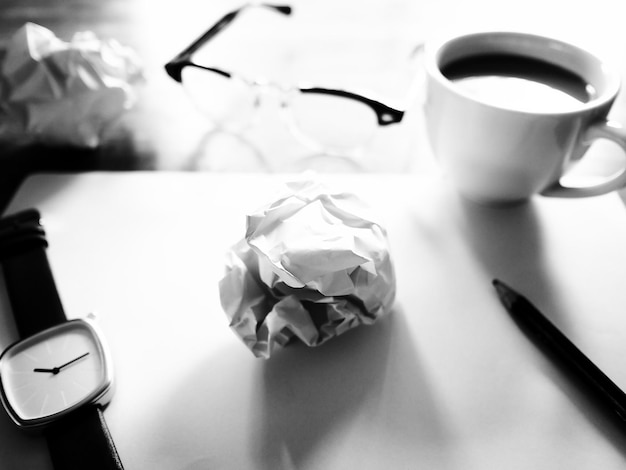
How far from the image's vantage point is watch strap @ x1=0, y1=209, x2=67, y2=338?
11.7 inches

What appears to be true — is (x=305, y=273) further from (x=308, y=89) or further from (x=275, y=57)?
(x=275, y=57)

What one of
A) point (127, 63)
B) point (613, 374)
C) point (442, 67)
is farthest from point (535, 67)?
point (127, 63)

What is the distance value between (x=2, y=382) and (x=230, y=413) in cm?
12

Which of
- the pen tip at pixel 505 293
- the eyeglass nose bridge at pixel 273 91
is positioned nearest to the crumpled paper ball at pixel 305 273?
the pen tip at pixel 505 293

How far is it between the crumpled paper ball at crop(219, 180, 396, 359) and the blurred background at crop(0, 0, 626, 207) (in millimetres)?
150

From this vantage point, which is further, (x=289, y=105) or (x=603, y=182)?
(x=289, y=105)

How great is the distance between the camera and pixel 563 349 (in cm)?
29

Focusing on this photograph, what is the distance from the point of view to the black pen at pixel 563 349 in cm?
26

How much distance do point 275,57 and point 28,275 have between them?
1.07 ft

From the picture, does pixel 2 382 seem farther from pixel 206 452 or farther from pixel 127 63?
pixel 127 63

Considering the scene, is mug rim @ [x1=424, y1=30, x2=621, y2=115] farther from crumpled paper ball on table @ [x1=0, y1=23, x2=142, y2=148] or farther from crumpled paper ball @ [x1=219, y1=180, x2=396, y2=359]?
crumpled paper ball on table @ [x1=0, y1=23, x2=142, y2=148]

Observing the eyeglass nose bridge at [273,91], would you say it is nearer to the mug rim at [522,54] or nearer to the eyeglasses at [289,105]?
the eyeglasses at [289,105]

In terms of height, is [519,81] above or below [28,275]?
above

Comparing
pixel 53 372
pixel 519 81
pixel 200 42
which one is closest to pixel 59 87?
pixel 200 42
